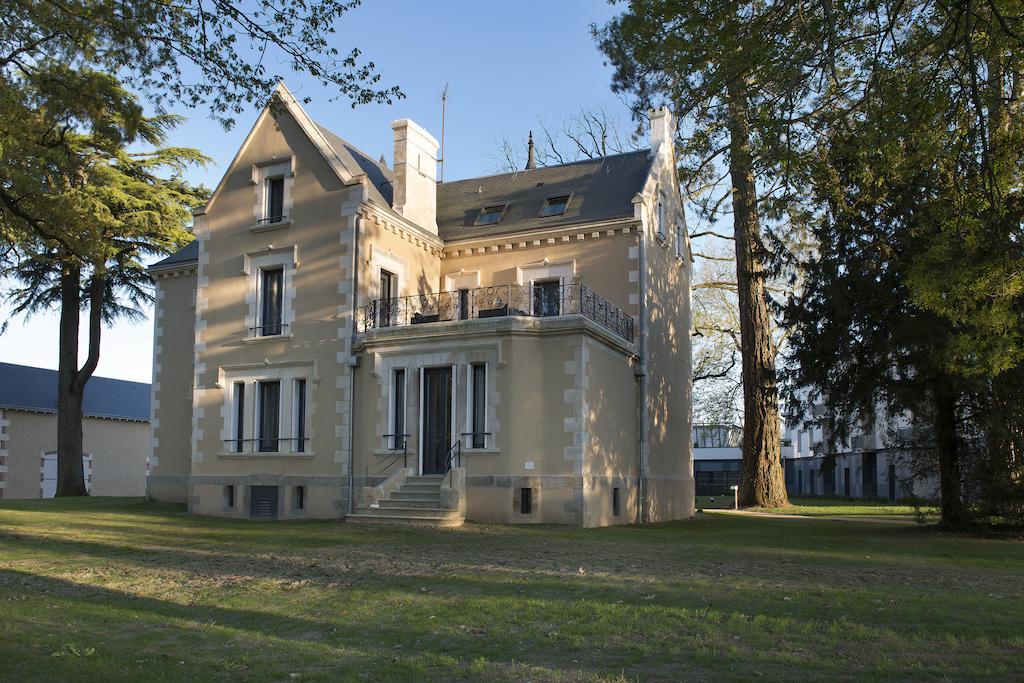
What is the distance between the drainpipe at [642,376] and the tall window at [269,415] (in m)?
9.44

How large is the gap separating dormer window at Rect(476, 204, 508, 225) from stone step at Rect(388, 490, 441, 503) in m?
9.11

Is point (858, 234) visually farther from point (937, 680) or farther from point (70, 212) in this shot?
point (70, 212)

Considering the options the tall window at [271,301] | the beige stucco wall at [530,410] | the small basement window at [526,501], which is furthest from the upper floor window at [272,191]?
the small basement window at [526,501]

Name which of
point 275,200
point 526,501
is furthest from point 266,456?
point 526,501

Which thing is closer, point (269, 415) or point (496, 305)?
point (269, 415)

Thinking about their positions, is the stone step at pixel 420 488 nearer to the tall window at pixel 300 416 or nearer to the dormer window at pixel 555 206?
the tall window at pixel 300 416

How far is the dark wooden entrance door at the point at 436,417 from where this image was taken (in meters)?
21.0

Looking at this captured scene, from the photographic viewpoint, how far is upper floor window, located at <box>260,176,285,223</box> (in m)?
24.0

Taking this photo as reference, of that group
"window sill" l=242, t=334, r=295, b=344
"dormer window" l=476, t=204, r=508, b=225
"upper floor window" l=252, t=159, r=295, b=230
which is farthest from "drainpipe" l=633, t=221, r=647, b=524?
"upper floor window" l=252, t=159, r=295, b=230

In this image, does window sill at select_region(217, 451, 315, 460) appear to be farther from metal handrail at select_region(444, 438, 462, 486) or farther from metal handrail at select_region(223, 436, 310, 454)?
metal handrail at select_region(444, 438, 462, 486)

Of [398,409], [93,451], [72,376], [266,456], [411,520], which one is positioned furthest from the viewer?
[93,451]

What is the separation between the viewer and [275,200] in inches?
955

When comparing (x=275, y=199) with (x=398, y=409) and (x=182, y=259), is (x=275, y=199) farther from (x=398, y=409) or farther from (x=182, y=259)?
(x=398, y=409)

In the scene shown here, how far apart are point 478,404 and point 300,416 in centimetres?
521
